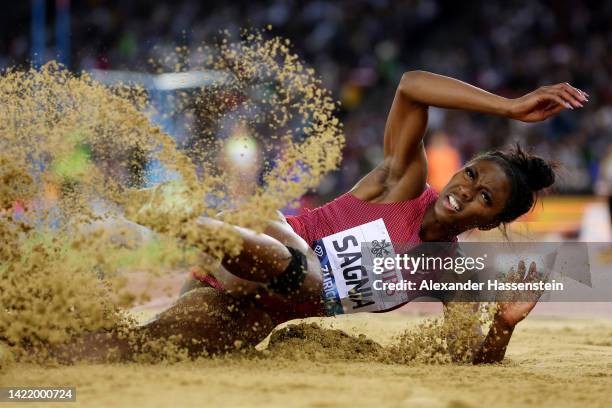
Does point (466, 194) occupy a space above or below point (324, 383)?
above

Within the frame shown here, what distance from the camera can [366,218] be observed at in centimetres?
404

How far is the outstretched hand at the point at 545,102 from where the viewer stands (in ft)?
11.8

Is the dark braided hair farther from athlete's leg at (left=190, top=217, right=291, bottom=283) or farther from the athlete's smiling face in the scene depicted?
athlete's leg at (left=190, top=217, right=291, bottom=283)

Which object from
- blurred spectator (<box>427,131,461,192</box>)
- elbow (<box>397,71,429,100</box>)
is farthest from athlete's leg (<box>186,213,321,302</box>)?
blurred spectator (<box>427,131,461,192</box>)

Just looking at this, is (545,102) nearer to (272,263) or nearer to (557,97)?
(557,97)

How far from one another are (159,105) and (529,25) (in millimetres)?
9707

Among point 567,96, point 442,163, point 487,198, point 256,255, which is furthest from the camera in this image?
point 442,163

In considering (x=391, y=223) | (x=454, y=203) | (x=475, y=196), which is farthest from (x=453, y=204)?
(x=391, y=223)

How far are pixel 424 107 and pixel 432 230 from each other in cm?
60

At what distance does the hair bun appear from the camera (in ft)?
13.3

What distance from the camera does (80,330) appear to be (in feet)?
11.9

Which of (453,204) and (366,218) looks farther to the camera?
(366,218)

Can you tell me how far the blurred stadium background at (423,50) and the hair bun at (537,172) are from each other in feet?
24.0

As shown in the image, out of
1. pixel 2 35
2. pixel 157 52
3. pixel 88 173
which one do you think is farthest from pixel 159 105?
pixel 2 35
